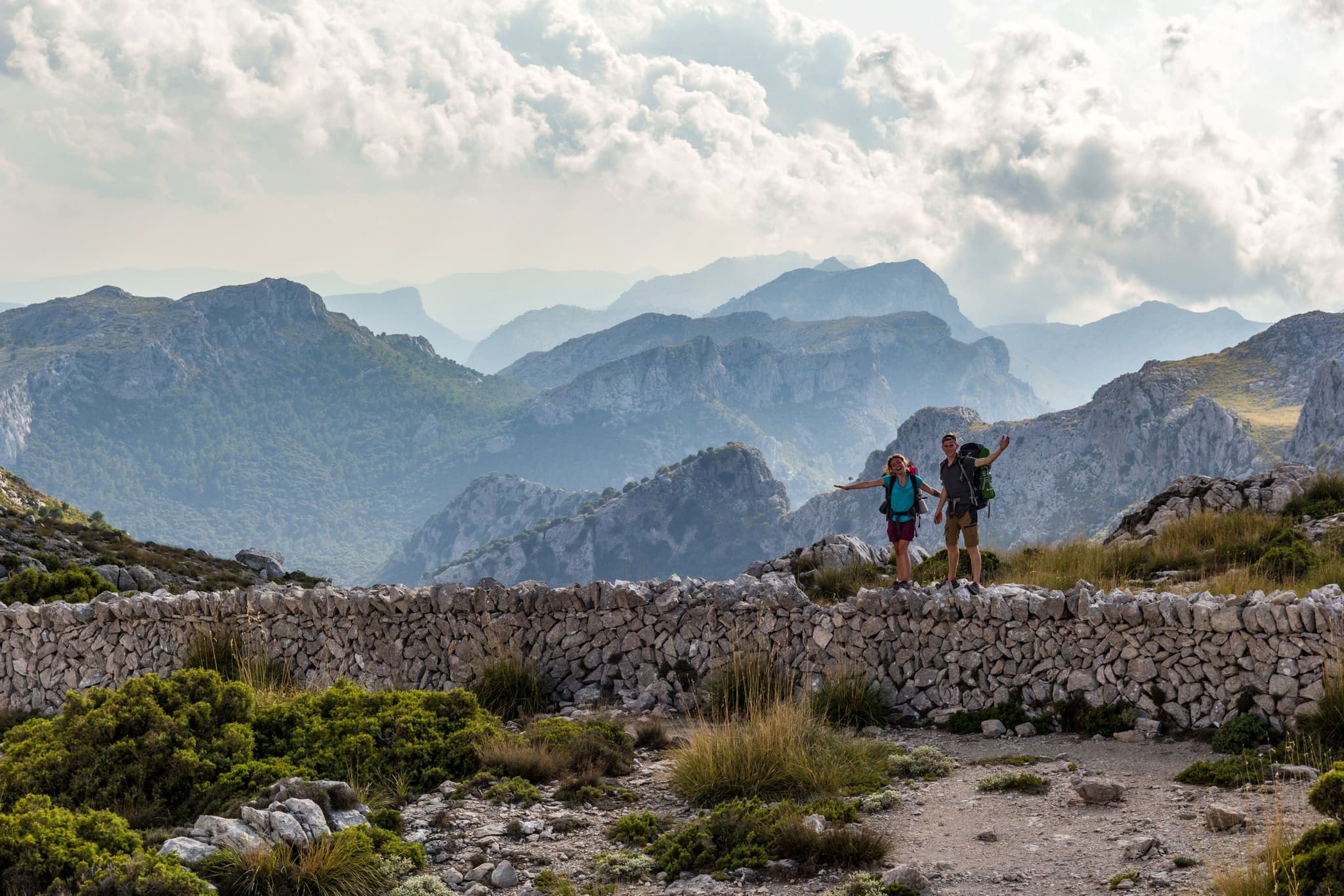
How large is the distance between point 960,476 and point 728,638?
3.76 meters

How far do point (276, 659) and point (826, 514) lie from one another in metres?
174

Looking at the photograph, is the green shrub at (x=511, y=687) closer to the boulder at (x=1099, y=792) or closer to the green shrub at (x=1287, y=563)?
the boulder at (x=1099, y=792)

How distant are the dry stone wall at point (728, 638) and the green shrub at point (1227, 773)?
139cm

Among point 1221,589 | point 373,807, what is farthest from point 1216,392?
point 373,807

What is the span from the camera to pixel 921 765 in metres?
9.28

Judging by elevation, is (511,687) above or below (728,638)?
below

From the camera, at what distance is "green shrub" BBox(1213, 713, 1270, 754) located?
9312mm

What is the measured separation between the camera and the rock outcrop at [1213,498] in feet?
59.1

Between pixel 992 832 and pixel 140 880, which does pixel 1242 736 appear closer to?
pixel 992 832

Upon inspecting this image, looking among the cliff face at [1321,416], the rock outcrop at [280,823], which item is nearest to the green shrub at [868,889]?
the rock outcrop at [280,823]

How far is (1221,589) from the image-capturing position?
1249 cm

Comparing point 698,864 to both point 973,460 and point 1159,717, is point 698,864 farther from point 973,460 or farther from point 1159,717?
point 973,460

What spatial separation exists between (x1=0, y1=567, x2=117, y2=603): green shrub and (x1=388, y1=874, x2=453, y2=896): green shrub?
1446 cm

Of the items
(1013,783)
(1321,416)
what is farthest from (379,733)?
(1321,416)
